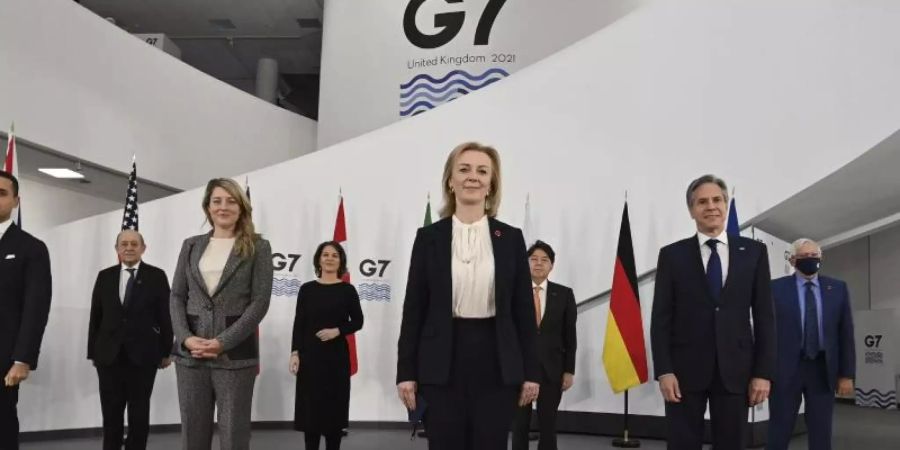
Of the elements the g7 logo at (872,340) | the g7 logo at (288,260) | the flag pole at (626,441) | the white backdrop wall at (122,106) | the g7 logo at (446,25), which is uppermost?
the g7 logo at (446,25)

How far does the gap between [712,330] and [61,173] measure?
Result: 25.3 feet

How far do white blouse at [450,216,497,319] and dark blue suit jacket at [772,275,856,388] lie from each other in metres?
2.62

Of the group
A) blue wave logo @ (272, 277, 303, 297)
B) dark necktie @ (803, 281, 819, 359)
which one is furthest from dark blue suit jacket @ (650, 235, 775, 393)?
blue wave logo @ (272, 277, 303, 297)

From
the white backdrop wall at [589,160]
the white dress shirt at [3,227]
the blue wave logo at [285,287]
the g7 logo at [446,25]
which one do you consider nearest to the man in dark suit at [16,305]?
the white dress shirt at [3,227]

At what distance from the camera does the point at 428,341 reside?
7.38ft

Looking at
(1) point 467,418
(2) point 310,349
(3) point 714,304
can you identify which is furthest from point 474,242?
(2) point 310,349

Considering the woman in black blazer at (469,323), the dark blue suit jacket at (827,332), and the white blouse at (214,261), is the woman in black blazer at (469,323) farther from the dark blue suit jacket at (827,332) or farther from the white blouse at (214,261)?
the dark blue suit jacket at (827,332)

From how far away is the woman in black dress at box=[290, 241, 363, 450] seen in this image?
4359mm

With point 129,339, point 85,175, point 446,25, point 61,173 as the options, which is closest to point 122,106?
point 85,175

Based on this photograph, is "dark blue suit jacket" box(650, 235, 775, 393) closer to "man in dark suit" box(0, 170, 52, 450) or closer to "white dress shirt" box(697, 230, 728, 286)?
"white dress shirt" box(697, 230, 728, 286)

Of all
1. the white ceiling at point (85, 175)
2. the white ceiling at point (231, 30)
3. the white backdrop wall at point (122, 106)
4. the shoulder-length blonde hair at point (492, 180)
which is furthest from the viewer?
the white ceiling at point (231, 30)

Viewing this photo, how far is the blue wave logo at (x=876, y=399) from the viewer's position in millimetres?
10477

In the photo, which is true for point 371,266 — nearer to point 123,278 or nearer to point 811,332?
point 123,278

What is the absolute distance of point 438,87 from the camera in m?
9.91
